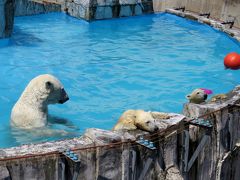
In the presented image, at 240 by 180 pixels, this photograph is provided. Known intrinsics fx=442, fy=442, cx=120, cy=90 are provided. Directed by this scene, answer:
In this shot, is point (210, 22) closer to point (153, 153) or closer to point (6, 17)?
point (6, 17)

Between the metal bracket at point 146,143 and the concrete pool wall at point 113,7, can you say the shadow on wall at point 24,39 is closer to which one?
the concrete pool wall at point 113,7

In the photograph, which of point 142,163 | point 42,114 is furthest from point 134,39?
point 142,163

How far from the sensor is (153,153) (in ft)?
18.9

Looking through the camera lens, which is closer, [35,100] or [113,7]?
[35,100]

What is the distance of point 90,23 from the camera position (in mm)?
17219

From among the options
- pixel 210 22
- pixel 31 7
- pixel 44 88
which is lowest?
pixel 44 88

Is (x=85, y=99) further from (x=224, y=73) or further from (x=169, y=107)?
(x=224, y=73)

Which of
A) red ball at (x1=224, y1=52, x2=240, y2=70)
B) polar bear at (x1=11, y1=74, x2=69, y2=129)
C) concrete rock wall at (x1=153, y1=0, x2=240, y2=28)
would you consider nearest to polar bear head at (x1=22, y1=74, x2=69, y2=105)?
polar bear at (x1=11, y1=74, x2=69, y2=129)

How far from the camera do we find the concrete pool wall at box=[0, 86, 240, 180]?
5.03 meters

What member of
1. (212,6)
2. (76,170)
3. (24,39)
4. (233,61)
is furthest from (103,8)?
(76,170)

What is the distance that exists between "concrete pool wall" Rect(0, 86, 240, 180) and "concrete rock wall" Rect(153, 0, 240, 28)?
8883 mm

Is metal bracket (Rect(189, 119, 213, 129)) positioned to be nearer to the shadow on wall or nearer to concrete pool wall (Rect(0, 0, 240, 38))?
the shadow on wall

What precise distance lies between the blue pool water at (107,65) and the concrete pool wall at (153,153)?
1819 mm

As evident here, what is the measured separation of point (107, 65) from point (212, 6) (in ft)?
24.2
